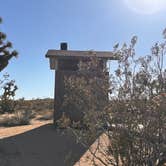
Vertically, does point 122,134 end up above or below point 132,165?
above

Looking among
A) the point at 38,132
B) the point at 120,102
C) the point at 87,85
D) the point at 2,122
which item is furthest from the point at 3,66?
the point at 120,102

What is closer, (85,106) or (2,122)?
(85,106)

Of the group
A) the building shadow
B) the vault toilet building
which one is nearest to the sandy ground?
the building shadow

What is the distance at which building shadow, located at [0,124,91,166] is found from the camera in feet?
34.7

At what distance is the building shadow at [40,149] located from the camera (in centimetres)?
1057

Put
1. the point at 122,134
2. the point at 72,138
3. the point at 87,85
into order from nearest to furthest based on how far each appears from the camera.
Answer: the point at 122,134
the point at 87,85
the point at 72,138

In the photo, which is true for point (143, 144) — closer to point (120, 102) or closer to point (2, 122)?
point (120, 102)

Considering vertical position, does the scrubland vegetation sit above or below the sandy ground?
above

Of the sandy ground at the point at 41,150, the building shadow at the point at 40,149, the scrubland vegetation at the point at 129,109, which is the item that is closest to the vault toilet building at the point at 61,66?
the sandy ground at the point at 41,150

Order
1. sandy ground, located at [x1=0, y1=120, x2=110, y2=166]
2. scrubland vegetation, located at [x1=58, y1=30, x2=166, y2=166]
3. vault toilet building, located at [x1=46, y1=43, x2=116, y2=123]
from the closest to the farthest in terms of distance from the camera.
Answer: scrubland vegetation, located at [x1=58, y1=30, x2=166, y2=166], sandy ground, located at [x1=0, y1=120, x2=110, y2=166], vault toilet building, located at [x1=46, y1=43, x2=116, y2=123]

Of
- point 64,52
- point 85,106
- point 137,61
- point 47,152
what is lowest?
point 47,152

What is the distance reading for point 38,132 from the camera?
52.2ft

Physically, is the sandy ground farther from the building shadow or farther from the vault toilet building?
the vault toilet building

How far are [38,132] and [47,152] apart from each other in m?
4.06
